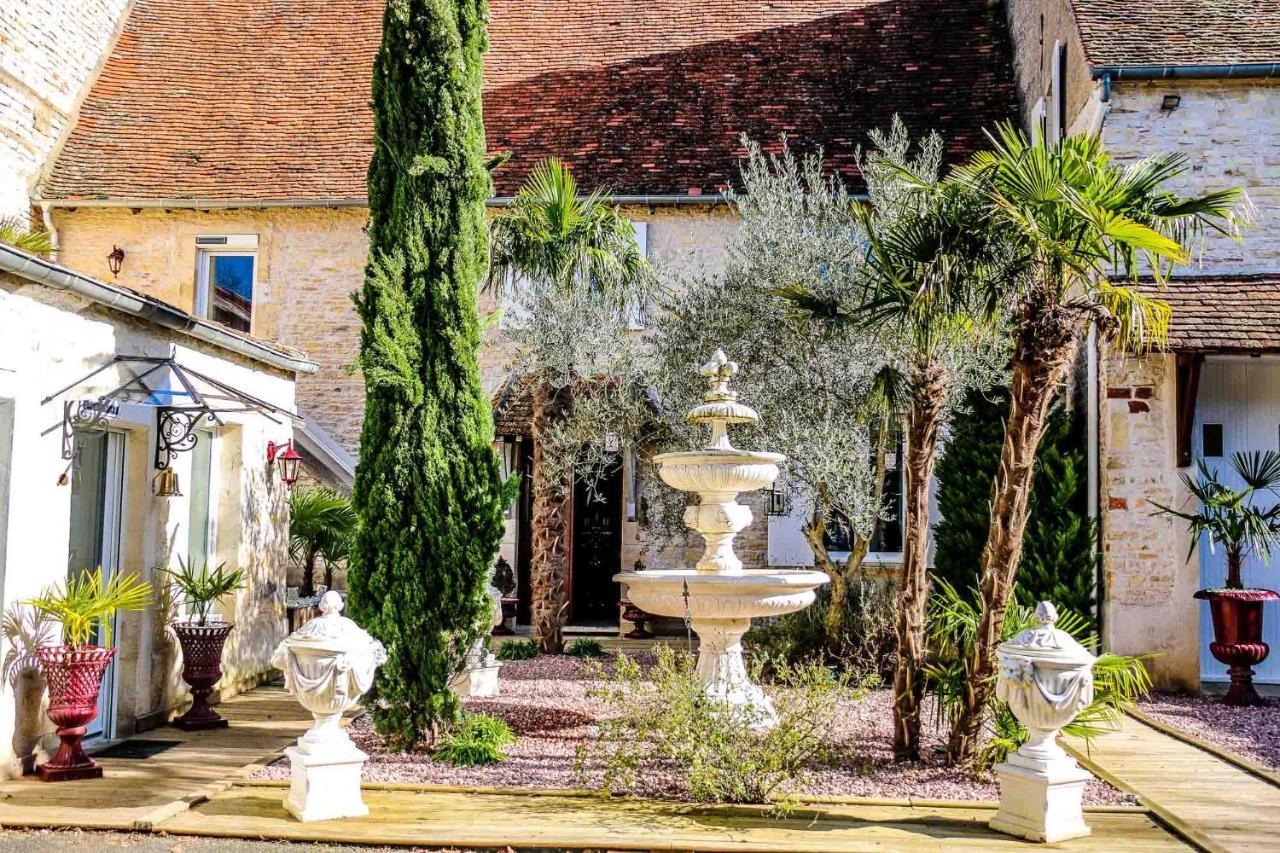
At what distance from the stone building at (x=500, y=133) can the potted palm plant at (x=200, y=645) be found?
16.0 feet

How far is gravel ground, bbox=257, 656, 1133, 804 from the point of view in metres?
6.43

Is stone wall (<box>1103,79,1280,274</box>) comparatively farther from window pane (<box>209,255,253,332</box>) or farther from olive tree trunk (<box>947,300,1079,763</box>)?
window pane (<box>209,255,253,332</box>)

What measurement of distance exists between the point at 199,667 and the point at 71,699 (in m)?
1.79

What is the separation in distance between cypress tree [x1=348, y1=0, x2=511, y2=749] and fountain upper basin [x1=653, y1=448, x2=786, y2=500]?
1.35 meters

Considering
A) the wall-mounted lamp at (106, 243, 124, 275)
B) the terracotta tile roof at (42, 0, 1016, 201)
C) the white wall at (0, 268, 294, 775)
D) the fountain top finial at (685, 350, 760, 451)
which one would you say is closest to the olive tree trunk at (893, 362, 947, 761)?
the fountain top finial at (685, 350, 760, 451)

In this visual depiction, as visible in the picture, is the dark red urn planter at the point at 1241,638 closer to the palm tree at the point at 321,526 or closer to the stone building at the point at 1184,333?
the stone building at the point at 1184,333

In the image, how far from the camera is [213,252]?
15.1m

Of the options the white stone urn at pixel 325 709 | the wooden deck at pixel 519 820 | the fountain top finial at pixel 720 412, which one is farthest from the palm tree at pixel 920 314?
the white stone urn at pixel 325 709

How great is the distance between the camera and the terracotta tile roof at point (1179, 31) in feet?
36.4

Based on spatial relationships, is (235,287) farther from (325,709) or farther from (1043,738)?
(1043,738)

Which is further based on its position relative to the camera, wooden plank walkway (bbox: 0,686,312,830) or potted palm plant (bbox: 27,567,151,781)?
potted palm plant (bbox: 27,567,151,781)

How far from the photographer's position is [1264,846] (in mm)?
5461

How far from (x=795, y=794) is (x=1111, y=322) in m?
3.30

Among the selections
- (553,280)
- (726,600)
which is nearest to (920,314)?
(726,600)
